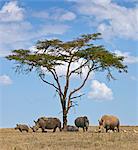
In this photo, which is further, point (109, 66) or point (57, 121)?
point (109, 66)

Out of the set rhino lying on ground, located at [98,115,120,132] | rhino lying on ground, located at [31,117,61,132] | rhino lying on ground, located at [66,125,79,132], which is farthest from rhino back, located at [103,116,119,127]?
rhino lying on ground, located at [31,117,61,132]

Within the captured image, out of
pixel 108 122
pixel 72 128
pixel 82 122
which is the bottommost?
pixel 72 128

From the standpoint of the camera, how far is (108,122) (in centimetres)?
3344

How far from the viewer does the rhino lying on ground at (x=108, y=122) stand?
108ft

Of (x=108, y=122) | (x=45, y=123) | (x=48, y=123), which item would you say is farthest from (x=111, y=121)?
(x=45, y=123)

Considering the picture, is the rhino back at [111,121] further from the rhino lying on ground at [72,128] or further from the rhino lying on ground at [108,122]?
the rhino lying on ground at [72,128]

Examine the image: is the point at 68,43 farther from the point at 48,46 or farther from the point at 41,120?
the point at 41,120

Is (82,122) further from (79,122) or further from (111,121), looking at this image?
(111,121)

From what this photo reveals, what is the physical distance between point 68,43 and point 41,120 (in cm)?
776

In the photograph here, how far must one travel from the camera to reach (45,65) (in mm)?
40375

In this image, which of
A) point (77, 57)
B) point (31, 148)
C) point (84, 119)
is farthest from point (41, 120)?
point (31, 148)

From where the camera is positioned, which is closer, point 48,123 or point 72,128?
point 48,123

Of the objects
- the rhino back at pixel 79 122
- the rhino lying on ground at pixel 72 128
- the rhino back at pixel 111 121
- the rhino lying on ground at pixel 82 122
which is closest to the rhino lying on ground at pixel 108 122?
the rhino back at pixel 111 121

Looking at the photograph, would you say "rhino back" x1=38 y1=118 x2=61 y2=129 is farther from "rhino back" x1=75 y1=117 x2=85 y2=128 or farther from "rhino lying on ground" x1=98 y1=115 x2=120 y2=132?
"rhino lying on ground" x1=98 y1=115 x2=120 y2=132
